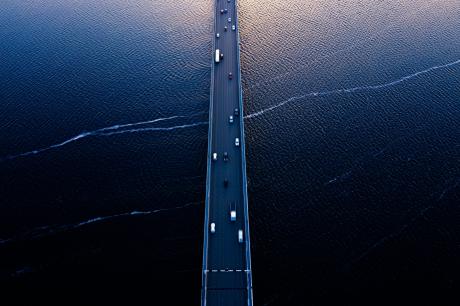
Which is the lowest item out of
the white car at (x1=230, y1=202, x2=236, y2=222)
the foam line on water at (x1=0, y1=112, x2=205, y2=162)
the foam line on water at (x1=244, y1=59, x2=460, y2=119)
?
the white car at (x1=230, y1=202, x2=236, y2=222)

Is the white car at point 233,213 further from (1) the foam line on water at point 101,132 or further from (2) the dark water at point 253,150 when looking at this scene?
(1) the foam line on water at point 101,132

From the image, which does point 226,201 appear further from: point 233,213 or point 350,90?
point 350,90

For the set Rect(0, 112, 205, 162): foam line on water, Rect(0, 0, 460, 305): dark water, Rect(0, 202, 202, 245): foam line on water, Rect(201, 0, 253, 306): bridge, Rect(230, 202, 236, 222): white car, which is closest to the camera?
Rect(201, 0, 253, 306): bridge

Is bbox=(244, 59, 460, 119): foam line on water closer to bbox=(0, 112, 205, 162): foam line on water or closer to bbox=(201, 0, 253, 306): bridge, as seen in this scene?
bbox=(201, 0, 253, 306): bridge

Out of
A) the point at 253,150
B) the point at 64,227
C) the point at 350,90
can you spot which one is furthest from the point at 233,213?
the point at 350,90

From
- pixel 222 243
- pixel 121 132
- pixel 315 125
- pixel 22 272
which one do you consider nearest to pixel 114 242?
pixel 22 272

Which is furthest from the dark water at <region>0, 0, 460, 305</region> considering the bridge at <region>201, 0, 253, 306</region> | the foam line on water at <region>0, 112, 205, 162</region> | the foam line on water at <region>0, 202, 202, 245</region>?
the bridge at <region>201, 0, 253, 306</region>
